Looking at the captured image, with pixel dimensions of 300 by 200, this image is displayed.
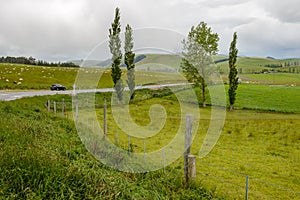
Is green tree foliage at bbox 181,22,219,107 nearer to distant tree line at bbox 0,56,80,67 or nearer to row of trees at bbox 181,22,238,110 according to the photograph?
row of trees at bbox 181,22,238,110

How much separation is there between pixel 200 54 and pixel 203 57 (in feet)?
1.71

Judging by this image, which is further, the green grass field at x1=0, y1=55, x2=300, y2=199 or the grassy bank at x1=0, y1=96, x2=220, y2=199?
the green grass field at x1=0, y1=55, x2=300, y2=199

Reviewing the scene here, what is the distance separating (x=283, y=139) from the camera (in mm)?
15789

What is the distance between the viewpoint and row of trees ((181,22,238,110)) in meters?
28.8

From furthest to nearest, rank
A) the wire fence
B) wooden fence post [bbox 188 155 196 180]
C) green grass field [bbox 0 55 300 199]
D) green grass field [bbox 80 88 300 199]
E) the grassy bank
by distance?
green grass field [bbox 80 88 300 199], the wire fence, wooden fence post [bbox 188 155 196 180], green grass field [bbox 0 55 300 199], the grassy bank

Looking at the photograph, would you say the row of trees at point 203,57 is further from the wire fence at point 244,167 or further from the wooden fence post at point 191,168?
the wooden fence post at point 191,168

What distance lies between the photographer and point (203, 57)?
94.3ft

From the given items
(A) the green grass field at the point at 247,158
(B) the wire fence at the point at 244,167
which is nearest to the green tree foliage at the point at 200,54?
(A) the green grass field at the point at 247,158

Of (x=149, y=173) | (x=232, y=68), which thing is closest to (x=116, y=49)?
(x=232, y=68)

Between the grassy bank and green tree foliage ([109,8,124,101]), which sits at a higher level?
green tree foliage ([109,8,124,101])

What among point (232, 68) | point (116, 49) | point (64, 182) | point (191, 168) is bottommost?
point (191, 168)

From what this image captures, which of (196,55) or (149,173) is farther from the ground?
(196,55)

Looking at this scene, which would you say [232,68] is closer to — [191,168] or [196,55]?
[196,55]

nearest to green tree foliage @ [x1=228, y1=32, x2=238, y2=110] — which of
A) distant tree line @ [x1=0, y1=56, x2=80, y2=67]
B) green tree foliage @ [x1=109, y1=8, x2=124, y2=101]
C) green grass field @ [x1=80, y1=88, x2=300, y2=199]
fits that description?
green grass field @ [x1=80, y1=88, x2=300, y2=199]
